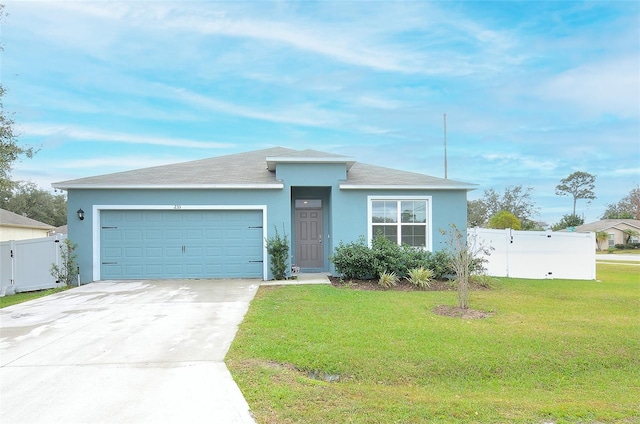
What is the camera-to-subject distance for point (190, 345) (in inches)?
213

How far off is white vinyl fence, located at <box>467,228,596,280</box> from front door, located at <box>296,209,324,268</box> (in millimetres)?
5301

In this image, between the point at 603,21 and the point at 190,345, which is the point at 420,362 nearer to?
the point at 190,345

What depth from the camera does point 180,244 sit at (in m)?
11.8

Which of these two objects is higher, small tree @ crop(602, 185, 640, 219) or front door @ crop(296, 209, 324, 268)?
small tree @ crop(602, 185, 640, 219)

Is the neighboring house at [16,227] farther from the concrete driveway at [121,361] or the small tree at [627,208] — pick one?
the small tree at [627,208]

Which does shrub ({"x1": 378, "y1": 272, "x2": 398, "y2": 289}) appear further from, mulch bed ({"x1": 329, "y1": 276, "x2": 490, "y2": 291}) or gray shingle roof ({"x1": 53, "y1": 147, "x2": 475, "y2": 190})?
gray shingle roof ({"x1": 53, "y1": 147, "x2": 475, "y2": 190})

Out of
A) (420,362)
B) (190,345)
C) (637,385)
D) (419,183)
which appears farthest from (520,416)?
(419,183)

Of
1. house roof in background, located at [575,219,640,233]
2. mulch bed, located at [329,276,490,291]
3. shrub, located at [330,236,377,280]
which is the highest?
house roof in background, located at [575,219,640,233]

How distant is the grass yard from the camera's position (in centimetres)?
358

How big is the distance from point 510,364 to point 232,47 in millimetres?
12961

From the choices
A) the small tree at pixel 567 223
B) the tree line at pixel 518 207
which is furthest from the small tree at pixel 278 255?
the small tree at pixel 567 223

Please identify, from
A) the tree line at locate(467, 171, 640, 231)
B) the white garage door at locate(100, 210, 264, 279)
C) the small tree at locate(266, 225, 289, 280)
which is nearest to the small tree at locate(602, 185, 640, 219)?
the tree line at locate(467, 171, 640, 231)

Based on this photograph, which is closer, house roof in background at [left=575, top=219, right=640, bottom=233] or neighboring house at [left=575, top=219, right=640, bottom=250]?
neighboring house at [left=575, top=219, right=640, bottom=250]

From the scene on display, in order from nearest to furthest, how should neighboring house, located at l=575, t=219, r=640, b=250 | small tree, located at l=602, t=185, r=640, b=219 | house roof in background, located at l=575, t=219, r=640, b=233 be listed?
neighboring house, located at l=575, t=219, r=640, b=250 < house roof in background, located at l=575, t=219, r=640, b=233 < small tree, located at l=602, t=185, r=640, b=219
